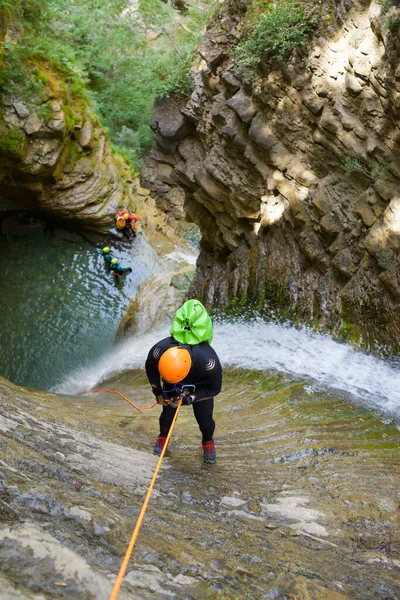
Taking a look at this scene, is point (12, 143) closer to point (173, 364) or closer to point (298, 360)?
point (298, 360)

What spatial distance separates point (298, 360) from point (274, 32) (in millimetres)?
6249

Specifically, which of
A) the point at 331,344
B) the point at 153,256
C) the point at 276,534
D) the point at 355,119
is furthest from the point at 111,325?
the point at 276,534

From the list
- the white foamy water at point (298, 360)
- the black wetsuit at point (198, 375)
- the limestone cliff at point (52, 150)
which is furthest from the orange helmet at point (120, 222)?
the black wetsuit at point (198, 375)

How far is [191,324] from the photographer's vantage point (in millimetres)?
3467

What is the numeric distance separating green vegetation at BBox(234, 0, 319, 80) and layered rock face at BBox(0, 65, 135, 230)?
7121mm

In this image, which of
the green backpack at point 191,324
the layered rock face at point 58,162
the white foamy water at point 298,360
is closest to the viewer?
the green backpack at point 191,324

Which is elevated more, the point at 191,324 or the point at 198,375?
the point at 191,324

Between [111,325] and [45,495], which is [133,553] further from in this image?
[111,325]

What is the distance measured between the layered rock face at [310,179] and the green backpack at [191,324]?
12.0 feet

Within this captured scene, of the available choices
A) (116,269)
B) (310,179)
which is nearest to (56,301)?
(116,269)

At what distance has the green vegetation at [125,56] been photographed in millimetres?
17000

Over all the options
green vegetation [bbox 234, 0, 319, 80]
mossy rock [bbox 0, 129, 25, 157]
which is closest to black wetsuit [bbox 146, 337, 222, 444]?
green vegetation [bbox 234, 0, 319, 80]

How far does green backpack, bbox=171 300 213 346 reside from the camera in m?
3.44

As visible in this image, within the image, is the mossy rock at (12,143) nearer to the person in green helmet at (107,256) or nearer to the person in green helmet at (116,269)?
the person in green helmet at (107,256)
